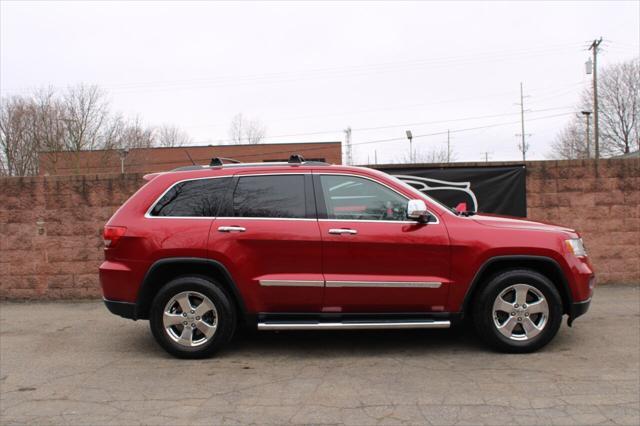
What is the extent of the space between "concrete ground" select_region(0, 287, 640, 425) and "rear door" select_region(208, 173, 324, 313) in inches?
23.9

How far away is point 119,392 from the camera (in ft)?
14.1

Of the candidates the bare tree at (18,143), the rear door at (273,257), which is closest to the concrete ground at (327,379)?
the rear door at (273,257)

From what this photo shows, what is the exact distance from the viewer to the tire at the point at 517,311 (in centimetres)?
497

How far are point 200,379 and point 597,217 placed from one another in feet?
21.9

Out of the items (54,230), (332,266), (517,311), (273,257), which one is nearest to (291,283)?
(273,257)

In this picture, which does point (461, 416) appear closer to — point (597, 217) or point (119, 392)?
point (119, 392)

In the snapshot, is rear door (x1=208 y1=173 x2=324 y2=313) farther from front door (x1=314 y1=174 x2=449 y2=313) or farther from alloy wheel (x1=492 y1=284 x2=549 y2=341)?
alloy wheel (x1=492 y1=284 x2=549 y2=341)

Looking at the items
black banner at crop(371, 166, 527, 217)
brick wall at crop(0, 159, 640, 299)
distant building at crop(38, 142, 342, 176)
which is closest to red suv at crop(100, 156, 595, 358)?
black banner at crop(371, 166, 527, 217)

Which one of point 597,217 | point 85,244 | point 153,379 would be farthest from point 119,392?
point 597,217

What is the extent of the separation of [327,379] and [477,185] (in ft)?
16.0

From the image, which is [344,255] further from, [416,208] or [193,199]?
[193,199]

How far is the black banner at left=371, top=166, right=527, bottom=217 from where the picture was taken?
26.9ft

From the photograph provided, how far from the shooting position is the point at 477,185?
27.1 ft

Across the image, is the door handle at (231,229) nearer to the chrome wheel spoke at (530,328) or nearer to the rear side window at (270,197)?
the rear side window at (270,197)
